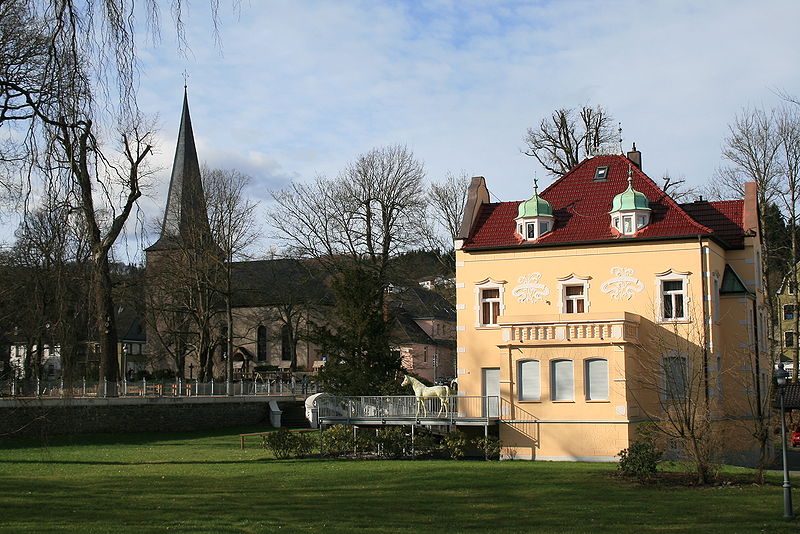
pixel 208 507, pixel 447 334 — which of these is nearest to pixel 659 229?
pixel 208 507

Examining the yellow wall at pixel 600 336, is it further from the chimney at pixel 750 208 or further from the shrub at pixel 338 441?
the shrub at pixel 338 441

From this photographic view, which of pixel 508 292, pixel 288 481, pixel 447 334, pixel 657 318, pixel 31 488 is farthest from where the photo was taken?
pixel 447 334

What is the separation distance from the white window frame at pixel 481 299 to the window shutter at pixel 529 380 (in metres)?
3.34

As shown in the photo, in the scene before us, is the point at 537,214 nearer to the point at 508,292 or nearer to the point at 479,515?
the point at 508,292

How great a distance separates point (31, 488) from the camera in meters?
21.5

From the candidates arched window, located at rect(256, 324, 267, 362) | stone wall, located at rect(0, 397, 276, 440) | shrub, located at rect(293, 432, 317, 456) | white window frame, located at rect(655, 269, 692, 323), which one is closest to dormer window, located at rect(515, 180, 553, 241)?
white window frame, located at rect(655, 269, 692, 323)

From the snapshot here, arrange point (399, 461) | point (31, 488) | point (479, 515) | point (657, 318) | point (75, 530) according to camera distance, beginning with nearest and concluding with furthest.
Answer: point (75, 530), point (479, 515), point (31, 488), point (399, 461), point (657, 318)

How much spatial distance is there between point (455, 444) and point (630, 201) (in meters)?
10.9

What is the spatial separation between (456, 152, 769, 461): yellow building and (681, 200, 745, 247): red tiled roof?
5cm

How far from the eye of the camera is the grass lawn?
52.7ft

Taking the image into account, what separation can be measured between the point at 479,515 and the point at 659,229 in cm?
1867

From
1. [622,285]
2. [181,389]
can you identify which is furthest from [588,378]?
[181,389]

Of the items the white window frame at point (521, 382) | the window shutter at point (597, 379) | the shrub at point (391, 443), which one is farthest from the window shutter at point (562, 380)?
the shrub at point (391, 443)

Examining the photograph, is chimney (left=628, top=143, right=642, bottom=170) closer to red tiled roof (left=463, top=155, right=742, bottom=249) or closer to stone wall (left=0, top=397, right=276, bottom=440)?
red tiled roof (left=463, top=155, right=742, bottom=249)
